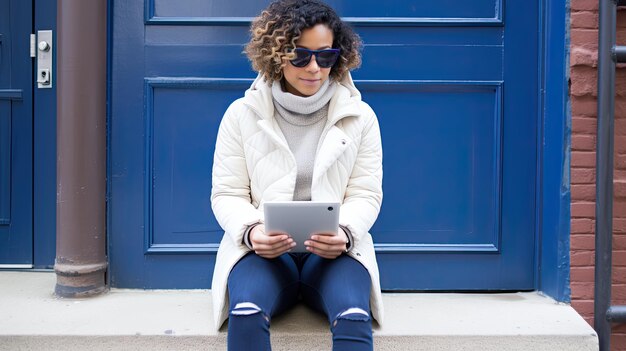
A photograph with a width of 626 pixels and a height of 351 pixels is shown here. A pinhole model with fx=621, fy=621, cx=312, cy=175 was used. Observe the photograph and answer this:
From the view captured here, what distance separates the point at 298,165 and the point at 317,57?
44 cm

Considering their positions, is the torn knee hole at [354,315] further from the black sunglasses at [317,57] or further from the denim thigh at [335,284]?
the black sunglasses at [317,57]

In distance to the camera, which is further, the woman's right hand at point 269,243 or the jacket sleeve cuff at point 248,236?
the jacket sleeve cuff at point 248,236

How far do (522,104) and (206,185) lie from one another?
1.61 meters

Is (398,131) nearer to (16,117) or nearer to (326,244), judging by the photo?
(326,244)

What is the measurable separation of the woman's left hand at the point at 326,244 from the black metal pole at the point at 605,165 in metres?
1.29

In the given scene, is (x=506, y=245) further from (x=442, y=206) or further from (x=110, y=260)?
(x=110, y=260)

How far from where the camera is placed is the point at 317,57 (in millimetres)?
2365

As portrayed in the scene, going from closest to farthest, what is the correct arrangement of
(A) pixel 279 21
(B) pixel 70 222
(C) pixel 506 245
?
(A) pixel 279 21 → (B) pixel 70 222 → (C) pixel 506 245

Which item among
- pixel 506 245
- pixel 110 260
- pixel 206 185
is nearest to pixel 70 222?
pixel 110 260

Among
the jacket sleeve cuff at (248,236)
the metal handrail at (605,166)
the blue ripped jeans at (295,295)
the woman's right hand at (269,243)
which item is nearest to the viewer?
the blue ripped jeans at (295,295)

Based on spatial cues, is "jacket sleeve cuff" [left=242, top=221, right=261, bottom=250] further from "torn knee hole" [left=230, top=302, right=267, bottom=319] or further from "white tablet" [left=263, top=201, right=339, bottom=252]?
"torn knee hole" [left=230, top=302, right=267, bottom=319]

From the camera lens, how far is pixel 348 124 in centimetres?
250

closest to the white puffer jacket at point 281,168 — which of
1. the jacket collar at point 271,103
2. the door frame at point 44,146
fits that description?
the jacket collar at point 271,103

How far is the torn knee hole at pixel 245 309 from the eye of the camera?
2.06 m
